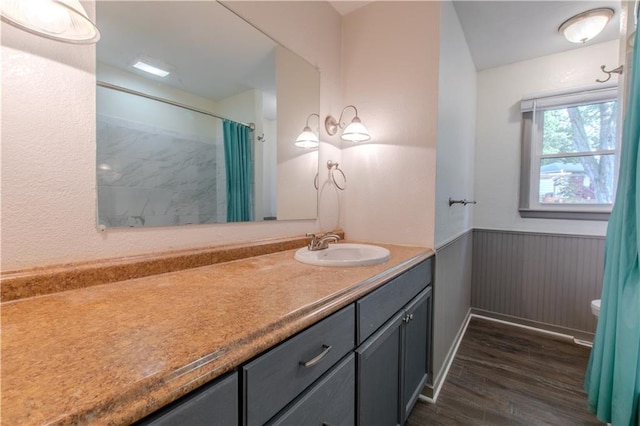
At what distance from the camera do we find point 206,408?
0.47 meters

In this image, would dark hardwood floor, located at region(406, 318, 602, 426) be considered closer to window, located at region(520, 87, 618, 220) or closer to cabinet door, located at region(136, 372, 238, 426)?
window, located at region(520, 87, 618, 220)

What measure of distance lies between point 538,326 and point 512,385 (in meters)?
1.09

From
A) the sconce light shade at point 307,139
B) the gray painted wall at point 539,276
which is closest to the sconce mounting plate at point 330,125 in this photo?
the sconce light shade at point 307,139

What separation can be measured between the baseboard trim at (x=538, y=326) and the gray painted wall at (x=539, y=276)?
0.03 meters

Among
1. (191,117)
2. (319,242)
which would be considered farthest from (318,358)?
(191,117)

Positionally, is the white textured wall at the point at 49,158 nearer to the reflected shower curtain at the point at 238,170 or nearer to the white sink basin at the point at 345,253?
the reflected shower curtain at the point at 238,170

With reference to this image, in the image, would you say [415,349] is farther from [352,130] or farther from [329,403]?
[352,130]

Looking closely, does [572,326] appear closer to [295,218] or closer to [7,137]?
[295,218]

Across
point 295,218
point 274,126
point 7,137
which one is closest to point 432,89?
point 274,126

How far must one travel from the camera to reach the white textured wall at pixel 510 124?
2.29 metres

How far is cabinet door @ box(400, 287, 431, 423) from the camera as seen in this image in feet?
4.14

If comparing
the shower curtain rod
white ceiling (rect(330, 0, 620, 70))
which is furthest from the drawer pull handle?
white ceiling (rect(330, 0, 620, 70))

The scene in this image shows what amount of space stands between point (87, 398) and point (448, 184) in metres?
1.92

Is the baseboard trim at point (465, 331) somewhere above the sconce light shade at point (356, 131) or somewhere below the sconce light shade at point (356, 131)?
below
